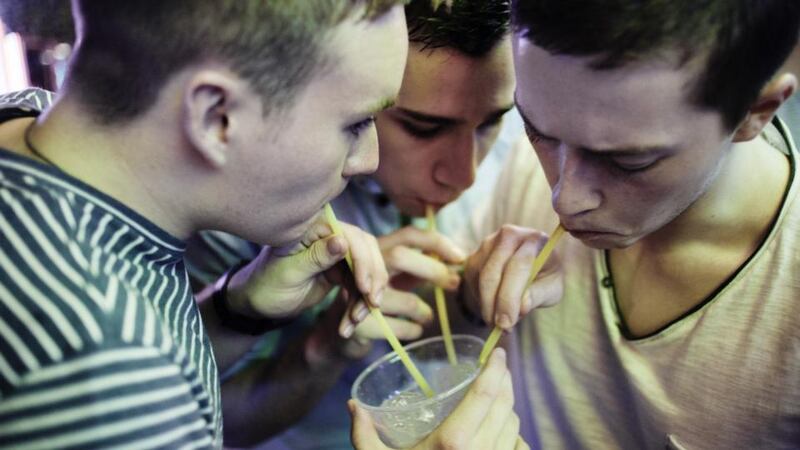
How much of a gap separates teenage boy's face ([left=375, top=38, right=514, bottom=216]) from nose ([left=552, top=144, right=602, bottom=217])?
11.4 inches

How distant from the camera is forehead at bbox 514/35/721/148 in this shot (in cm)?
69

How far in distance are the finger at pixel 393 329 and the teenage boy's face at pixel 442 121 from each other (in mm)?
224

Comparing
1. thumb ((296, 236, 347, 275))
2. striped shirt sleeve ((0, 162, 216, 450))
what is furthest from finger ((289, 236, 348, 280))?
striped shirt sleeve ((0, 162, 216, 450))

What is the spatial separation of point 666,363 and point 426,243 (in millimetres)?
412

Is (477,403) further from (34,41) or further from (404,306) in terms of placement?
(34,41)

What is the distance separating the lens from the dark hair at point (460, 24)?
1006 millimetres

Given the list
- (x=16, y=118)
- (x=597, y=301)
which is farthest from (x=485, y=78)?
(x=16, y=118)

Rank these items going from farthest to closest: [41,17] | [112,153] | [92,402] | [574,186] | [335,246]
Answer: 1. [41,17]
2. [335,246]
3. [574,186]
4. [112,153]
5. [92,402]

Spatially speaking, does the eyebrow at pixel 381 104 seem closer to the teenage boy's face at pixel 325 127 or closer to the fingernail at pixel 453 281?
the teenage boy's face at pixel 325 127

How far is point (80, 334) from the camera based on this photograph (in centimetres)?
58

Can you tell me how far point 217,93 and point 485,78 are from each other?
1.62 feet

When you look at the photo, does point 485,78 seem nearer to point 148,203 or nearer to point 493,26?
point 493,26

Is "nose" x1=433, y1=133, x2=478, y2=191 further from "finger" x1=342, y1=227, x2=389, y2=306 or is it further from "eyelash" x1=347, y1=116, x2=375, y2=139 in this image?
"eyelash" x1=347, y1=116, x2=375, y2=139

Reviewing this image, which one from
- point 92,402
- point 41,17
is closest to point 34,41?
point 41,17
